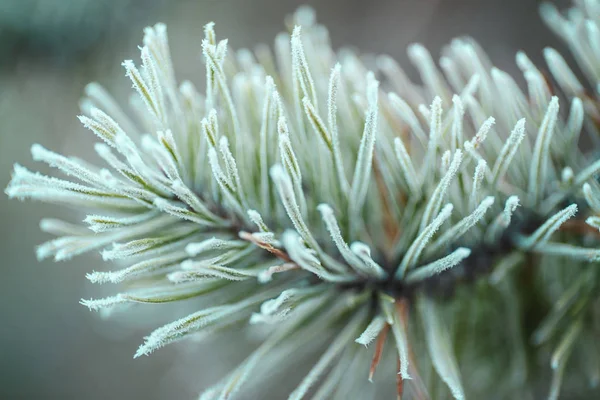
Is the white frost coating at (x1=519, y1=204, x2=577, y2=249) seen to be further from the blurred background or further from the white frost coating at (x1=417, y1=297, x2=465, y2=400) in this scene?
the blurred background

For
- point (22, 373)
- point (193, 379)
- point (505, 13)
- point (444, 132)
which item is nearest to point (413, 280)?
point (444, 132)

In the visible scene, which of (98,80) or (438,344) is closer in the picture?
(438,344)

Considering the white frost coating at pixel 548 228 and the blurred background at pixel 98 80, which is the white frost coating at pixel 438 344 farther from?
the blurred background at pixel 98 80

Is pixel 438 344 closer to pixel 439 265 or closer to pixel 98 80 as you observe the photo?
pixel 439 265

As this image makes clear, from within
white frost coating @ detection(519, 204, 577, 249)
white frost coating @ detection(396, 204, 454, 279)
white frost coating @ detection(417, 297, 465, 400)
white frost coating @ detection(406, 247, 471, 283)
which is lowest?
white frost coating @ detection(417, 297, 465, 400)

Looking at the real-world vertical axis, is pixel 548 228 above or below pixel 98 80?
below

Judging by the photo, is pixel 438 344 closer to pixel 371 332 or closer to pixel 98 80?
pixel 371 332

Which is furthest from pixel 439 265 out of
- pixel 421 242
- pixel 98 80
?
pixel 98 80

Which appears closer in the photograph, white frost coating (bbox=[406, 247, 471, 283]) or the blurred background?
white frost coating (bbox=[406, 247, 471, 283])

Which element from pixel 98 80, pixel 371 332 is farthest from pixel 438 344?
pixel 98 80

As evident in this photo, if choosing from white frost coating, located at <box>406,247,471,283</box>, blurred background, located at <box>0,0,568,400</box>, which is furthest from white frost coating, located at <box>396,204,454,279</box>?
blurred background, located at <box>0,0,568,400</box>

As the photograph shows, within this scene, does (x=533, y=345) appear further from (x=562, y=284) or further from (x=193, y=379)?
(x=193, y=379)
